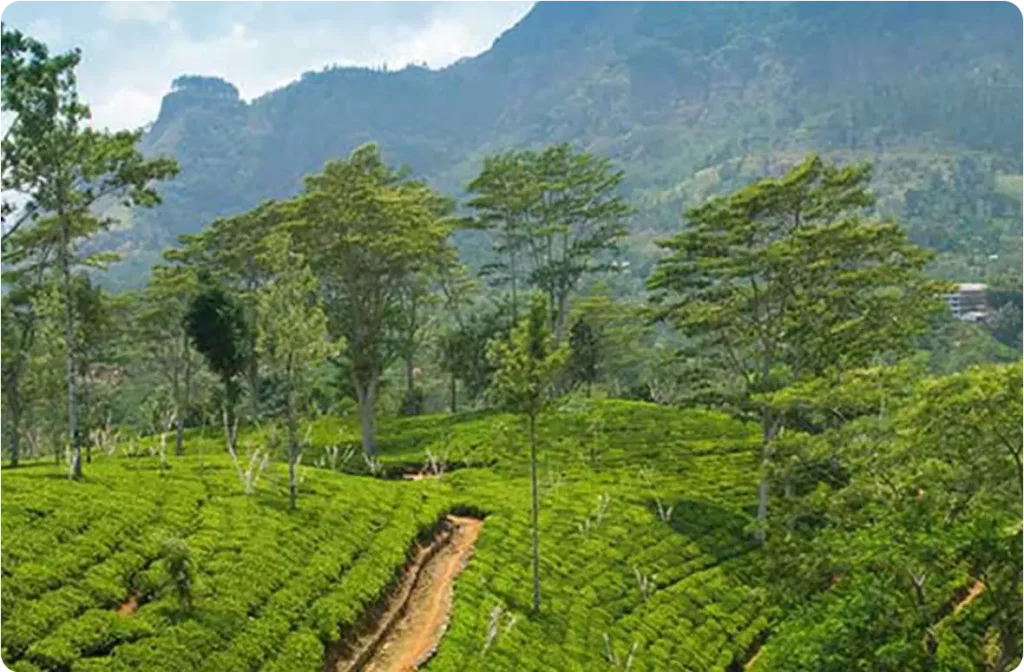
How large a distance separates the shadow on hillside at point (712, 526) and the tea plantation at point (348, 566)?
0.29 feet

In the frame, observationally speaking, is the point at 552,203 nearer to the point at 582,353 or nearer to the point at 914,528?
the point at 582,353

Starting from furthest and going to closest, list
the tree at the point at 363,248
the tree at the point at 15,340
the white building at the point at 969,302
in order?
the white building at the point at 969,302, the tree at the point at 363,248, the tree at the point at 15,340

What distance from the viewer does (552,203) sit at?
5812 centimetres

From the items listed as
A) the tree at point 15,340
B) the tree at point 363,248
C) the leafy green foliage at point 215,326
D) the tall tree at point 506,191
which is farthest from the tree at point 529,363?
the tall tree at point 506,191

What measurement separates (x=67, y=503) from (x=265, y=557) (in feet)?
16.6

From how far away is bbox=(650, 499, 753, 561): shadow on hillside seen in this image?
3547cm

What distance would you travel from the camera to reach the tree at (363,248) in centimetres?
4541

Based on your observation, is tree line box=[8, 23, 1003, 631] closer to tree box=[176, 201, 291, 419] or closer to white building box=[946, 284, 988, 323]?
tree box=[176, 201, 291, 419]

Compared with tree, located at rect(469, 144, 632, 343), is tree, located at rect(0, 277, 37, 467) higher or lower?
lower

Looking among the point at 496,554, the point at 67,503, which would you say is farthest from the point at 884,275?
the point at 67,503

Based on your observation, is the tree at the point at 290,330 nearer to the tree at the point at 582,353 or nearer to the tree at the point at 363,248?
the tree at the point at 363,248

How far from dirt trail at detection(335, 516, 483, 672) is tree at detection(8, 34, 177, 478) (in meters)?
10.2

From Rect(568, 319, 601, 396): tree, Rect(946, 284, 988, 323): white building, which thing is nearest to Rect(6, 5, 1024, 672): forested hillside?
Rect(568, 319, 601, 396): tree

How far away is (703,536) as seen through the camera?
1422 inches
